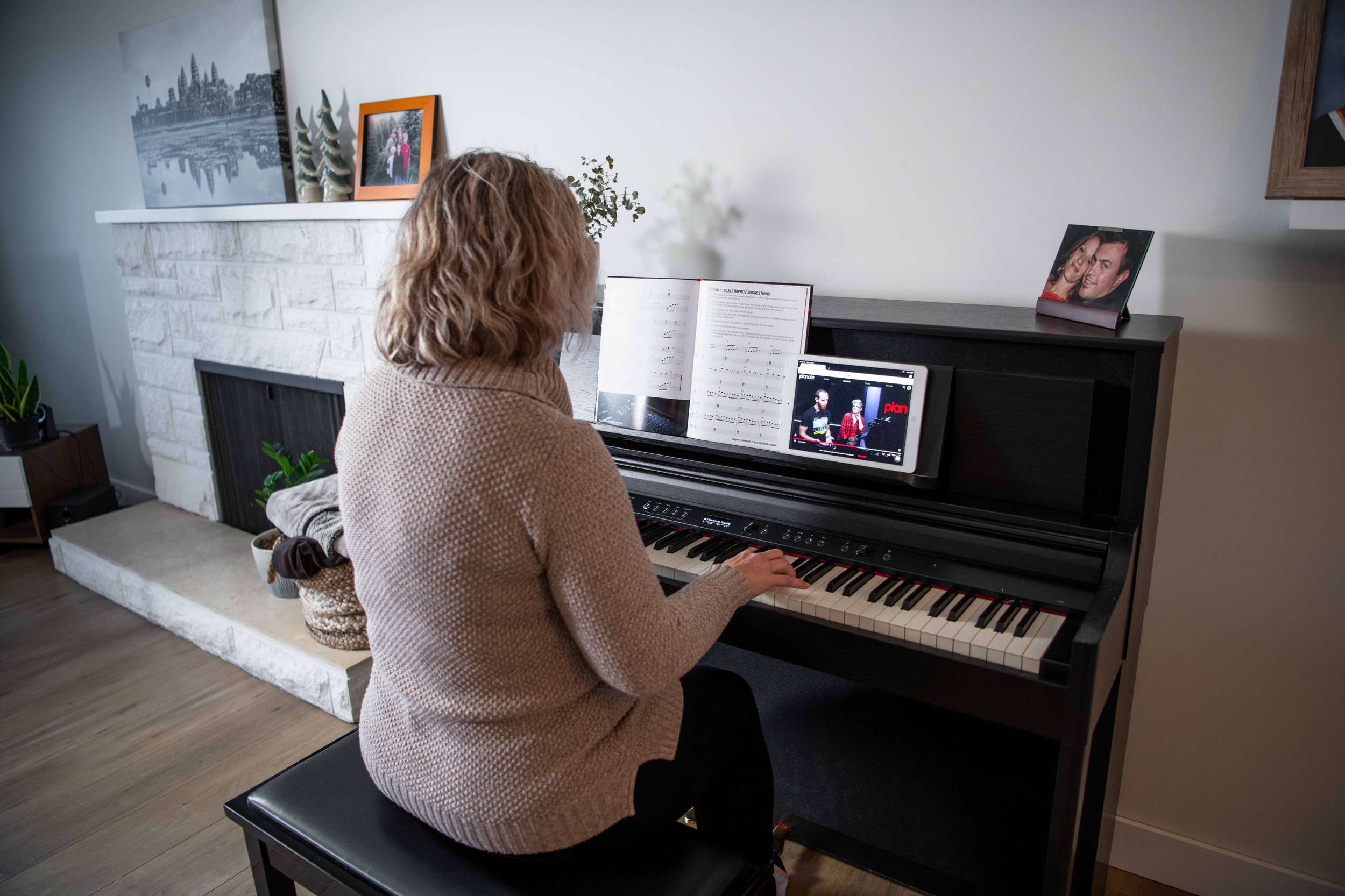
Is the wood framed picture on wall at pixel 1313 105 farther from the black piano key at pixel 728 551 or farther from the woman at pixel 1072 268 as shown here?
the black piano key at pixel 728 551

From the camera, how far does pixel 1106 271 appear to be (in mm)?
1346

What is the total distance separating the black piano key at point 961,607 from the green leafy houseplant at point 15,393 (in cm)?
348

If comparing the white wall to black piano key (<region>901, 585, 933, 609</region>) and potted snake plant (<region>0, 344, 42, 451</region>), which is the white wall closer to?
black piano key (<region>901, 585, 933, 609</region>)

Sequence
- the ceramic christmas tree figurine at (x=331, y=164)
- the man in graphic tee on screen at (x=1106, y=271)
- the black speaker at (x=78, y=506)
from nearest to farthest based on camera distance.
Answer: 1. the man in graphic tee on screen at (x=1106, y=271)
2. the ceramic christmas tree figurine at (x=331, y=164)
3. the black speaker at (x=78, y=506)

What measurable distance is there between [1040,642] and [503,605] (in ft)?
2.30

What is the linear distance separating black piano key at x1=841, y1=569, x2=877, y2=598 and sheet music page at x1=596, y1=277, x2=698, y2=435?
0.44 metres

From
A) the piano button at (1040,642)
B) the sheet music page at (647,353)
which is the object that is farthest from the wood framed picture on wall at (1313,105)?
the sheet music page at (647,353)

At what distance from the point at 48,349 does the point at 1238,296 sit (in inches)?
180

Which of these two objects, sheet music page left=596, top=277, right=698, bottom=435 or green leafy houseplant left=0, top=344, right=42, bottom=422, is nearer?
sheet music page left=596, top=277, right=698, bottom=435

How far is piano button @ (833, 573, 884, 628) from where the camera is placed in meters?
1.21

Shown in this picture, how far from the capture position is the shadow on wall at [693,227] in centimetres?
192

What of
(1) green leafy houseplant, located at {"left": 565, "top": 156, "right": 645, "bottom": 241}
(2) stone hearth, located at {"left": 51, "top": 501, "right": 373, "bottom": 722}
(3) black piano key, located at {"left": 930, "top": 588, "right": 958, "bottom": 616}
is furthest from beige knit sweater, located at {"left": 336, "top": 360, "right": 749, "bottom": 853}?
(2) stone hearth, located at {"left": 51, "top": 501, "right": 373, "bottom": 722}

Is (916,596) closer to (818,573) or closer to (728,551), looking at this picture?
(818,573)

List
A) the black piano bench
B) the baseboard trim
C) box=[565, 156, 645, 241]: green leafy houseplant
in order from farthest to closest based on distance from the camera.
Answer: box=[565, 156, 645, 241]: green leafy houseplant
the baseboard trim
the black piano bench
